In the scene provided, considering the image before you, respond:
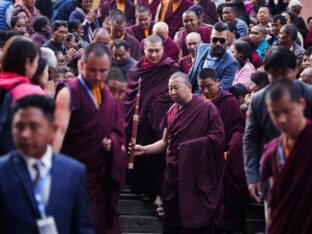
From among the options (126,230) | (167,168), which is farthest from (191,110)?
(126,230)

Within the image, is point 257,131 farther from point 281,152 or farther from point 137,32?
point 137,32

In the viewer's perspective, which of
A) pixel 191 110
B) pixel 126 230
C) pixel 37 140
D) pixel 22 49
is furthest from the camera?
pixel 126 230

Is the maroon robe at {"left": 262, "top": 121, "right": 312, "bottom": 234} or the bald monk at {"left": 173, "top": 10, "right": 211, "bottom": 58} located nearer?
the maroon robe at {"left": 262, "top": 121, "right": 312, "bottom": 234}

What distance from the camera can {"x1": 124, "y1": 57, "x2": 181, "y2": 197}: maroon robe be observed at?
38.3ft

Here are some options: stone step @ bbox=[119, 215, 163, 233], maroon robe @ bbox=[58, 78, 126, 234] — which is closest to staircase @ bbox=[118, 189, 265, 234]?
stone step @ bbox=[119, 215, 163, 233]

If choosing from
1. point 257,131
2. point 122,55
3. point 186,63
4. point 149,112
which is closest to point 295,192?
point 257,131

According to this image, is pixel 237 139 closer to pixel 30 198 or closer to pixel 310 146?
pixel 310 146

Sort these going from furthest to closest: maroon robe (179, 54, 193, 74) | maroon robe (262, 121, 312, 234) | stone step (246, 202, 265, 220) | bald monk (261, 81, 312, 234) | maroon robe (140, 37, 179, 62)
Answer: maroon robe (140, 37, 179, 62), maroon robe (179, 54, 193, 74), stone step (246, 202, 265, 220), maroon robe (262, 121, 312, 234), bald monk (261, 81, 312, 234)

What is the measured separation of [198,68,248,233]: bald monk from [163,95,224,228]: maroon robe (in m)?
0.47

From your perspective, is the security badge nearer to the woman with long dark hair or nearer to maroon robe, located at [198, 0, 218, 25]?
the woman with long dark hair

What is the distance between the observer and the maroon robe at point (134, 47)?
13523 mm

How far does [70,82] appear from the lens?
7.99m

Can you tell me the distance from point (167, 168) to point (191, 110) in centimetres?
65

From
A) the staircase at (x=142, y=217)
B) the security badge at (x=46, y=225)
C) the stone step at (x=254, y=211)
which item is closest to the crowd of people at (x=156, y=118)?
the security badge at (x=46, y=225)
